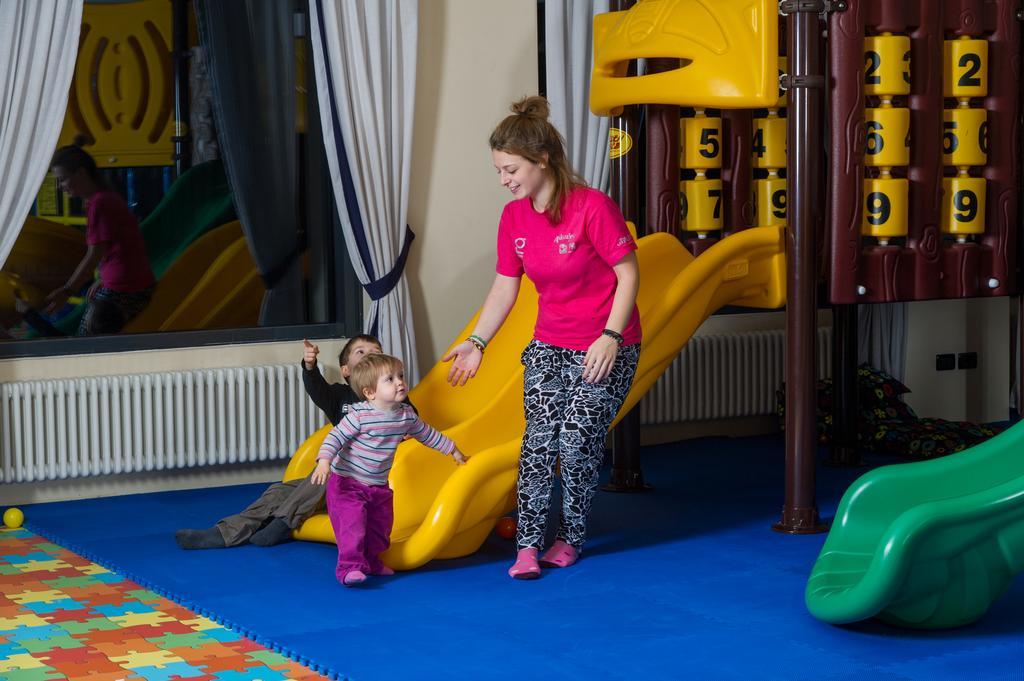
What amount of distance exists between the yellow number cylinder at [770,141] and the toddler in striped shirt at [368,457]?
1.98 m

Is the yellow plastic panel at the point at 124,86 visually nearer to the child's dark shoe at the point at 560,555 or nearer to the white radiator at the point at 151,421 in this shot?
the white radiator at the point at 151,421

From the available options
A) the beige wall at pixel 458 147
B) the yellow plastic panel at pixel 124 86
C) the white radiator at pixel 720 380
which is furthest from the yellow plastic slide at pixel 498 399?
the yellow plastic panel at pixel 124 86

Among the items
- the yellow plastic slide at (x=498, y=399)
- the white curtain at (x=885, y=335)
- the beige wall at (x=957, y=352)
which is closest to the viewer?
the yellow plastic slide at (x=498, y=399)

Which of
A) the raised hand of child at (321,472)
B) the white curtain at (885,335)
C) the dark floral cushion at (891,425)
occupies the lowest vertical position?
the dark floral cushion at (891,425)

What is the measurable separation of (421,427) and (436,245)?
2.13 meters

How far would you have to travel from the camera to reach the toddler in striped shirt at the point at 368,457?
436 cm

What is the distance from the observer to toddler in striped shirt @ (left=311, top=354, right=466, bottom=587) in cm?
436

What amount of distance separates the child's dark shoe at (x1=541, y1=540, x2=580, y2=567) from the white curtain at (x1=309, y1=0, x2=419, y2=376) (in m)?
1.82

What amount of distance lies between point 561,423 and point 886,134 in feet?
5.31

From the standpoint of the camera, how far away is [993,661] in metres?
3.54

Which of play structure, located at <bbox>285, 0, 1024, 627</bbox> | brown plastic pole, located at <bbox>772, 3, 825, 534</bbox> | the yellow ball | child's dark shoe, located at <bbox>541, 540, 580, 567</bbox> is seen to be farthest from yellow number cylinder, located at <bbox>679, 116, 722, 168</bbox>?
the yellow ball

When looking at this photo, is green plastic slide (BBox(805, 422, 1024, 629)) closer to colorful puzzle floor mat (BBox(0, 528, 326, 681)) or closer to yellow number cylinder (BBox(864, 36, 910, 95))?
colorful puzzle floor mat (BBox(0, 528, 326, 681))

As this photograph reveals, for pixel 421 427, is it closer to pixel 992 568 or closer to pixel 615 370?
pixel 615 370

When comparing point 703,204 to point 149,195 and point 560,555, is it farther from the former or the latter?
point 149,195
